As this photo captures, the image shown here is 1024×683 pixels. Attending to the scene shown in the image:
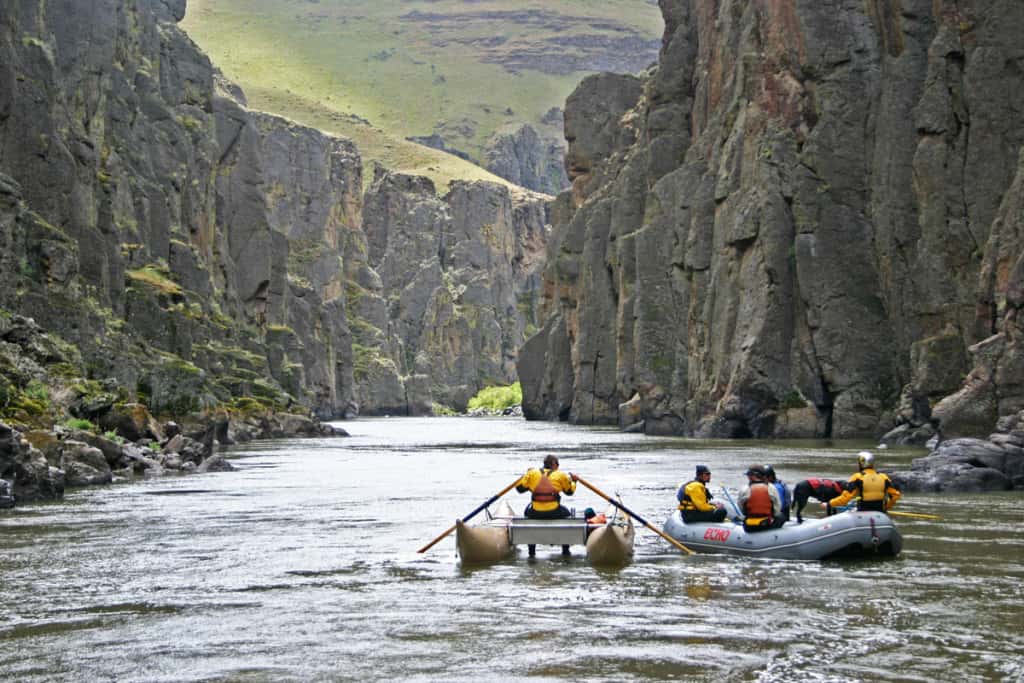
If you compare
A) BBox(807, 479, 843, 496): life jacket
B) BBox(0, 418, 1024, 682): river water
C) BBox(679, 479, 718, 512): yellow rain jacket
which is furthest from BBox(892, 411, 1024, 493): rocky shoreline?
BBox(679, 479, 718, 512): yellow rain jacket

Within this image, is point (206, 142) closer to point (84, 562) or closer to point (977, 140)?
point (977, 140)

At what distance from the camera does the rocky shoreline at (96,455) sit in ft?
126

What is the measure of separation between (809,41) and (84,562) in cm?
7265

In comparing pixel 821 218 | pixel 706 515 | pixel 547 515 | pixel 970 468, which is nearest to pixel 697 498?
pixel 706 515

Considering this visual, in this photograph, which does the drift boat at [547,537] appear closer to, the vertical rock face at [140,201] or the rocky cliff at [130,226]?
the rocky cliff at [130,226]

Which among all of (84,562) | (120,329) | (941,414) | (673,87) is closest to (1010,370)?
(941,414)

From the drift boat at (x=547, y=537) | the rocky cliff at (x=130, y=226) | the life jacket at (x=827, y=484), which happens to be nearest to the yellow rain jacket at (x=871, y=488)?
the life jacket at (x=827, y=484)

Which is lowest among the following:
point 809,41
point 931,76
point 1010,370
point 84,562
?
point 84,562

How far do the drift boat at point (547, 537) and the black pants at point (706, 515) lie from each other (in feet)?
4.64

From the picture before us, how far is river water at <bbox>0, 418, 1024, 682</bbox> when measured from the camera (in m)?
17.7

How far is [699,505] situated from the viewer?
96.8 ft

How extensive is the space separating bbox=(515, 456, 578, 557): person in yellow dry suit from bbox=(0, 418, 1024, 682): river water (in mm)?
984

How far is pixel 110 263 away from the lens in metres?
85.6

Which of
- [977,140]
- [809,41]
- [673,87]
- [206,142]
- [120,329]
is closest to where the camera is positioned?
[977,140]
